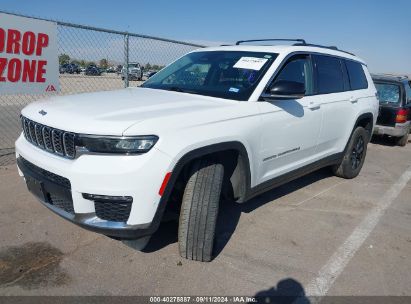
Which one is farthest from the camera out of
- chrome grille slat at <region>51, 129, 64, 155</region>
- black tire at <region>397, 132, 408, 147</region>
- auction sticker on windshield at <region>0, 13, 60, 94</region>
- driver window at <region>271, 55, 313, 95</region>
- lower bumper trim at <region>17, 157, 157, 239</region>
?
black tire at <region>397, 132, 408, 147</region>

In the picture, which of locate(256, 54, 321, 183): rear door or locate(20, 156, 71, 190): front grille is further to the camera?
locate(256, 54, 321, 183): rear door

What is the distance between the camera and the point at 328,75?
15.9 ft

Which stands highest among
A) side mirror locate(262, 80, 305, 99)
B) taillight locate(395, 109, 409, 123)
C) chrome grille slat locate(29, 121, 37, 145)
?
side mirror locate(262, 80, 305, 99)

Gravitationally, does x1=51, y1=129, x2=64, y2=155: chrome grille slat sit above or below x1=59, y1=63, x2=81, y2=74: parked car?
above

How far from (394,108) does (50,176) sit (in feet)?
26.0

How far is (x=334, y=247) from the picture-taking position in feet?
12.0

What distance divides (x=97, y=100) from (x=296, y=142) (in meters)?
2.10

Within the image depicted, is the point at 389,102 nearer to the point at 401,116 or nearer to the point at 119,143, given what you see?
the point at 401,116

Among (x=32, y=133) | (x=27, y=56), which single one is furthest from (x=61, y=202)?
(x=27, y=56)

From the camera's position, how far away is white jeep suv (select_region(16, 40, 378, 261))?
2.60 meters

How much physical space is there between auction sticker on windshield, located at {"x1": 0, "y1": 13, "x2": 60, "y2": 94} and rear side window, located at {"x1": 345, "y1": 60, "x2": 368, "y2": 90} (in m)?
4.49

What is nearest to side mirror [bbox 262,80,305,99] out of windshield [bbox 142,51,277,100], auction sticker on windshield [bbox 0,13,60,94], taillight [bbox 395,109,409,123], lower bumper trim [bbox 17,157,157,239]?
windshield [bbox 142,51,277,100]

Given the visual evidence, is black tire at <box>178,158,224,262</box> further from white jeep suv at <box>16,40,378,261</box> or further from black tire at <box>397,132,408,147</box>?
black tire at <box>397,132,408,147</box>

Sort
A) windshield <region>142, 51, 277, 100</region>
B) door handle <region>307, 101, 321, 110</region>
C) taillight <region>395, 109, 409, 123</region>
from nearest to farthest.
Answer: windshield <region>142, 51, 277, 100</region>
door handle <region>307, 101, 321, 110</region>
taillight <region>395, 109, 409, 123</region>
